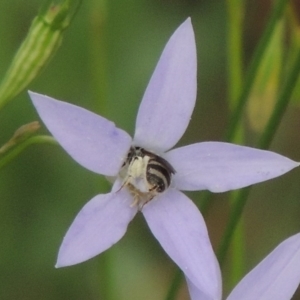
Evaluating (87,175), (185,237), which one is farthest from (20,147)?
(87,175)

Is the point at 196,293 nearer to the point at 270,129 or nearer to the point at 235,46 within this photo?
the point at 270,129

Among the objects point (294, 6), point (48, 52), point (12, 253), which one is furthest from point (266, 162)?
point (12, 253)

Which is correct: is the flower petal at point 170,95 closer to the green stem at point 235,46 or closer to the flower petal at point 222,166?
the flower petal at point 222,166

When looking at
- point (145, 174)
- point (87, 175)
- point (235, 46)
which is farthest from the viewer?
point (87, 175)

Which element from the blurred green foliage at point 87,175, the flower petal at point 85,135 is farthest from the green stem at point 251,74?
the blurred green foliage at point 87,175

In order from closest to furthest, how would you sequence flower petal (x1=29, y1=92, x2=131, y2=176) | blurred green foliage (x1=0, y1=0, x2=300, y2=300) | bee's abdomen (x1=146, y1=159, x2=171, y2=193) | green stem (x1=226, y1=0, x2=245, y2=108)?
flower petal (x1=29, y1=92, x2=131, y2=176) → bee's abdomen (x1=146, y1=159, x2=171, y2=193) → green stem (x1=226, y1=0, x2=245, y2=108) → blurred green foliage (x1=0, y1=0, x2=300, y2=300)

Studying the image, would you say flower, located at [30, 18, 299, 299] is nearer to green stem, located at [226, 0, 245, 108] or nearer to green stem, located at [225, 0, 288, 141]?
green stem, located at [225, 0, 288, 141]

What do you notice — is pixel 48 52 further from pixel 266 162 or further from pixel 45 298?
pixel 45 298

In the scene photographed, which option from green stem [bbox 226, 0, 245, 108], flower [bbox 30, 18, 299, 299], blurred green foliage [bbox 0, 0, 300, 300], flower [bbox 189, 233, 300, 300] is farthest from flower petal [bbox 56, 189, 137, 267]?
blurred green foliage [bbox 0, 0, 300, 300]
